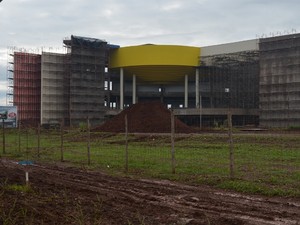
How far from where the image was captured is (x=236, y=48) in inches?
3007

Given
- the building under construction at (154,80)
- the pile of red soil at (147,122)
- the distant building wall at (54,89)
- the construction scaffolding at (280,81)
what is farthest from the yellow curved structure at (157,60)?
the pile of red soil at (147,122)

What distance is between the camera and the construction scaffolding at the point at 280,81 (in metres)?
67.2

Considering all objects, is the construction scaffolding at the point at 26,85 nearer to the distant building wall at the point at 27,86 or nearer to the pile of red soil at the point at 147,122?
the distant building wall at the point at 27,86

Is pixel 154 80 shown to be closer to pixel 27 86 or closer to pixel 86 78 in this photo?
pixel 86 78

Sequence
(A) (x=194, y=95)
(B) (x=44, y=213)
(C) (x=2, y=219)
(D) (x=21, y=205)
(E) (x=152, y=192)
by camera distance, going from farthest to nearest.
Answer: (A) (x=194, y=95) < (E) (x=152, y=192) < (D) (x=21, y=205) < (B) (x=44, y=213) < (C) (x=2, y=219)

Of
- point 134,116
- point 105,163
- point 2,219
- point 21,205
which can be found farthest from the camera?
point 134,116

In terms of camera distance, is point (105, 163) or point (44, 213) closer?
point (44, 213)

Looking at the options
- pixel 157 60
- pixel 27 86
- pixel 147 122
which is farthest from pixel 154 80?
pixel 147 122

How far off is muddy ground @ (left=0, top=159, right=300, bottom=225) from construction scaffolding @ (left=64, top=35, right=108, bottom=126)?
223 feet

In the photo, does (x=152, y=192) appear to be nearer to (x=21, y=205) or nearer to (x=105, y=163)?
(x=21, y=205)

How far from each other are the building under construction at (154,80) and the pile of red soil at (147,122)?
879 inches

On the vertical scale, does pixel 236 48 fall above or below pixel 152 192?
above

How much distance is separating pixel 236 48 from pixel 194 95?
583 inches

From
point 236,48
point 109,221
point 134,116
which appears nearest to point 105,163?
point 109,221
